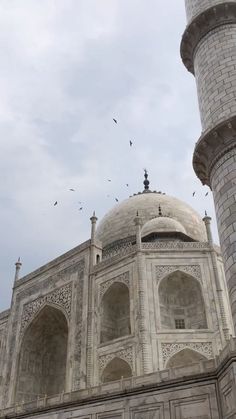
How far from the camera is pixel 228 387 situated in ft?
22.1

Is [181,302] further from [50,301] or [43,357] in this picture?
[43,357]

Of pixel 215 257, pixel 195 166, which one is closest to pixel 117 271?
pixel 215 257

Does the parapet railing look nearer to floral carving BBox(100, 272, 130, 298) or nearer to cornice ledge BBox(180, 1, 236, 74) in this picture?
cornice ledge BBox(180, 1, 236, 74)

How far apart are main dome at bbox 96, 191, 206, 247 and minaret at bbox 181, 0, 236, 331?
1626cm

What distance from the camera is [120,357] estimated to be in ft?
54.6

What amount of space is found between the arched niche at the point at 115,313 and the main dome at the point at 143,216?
6900 millimetres

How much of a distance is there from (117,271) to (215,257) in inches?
158

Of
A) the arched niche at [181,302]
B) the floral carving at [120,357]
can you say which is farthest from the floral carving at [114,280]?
the floral carving at [120,357]

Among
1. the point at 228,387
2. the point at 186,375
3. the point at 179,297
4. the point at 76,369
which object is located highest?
the point at 179,297

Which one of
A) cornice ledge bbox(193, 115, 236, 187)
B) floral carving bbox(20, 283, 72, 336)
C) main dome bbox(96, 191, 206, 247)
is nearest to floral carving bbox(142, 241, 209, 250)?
floral carving bbox(20, 283, 72, 336)

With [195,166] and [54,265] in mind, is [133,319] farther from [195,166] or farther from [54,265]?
[195,166]

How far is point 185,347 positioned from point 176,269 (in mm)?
3184

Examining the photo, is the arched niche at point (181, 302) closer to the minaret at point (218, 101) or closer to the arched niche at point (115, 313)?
the arched niche at point (115, 313)

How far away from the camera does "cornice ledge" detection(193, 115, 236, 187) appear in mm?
8609
